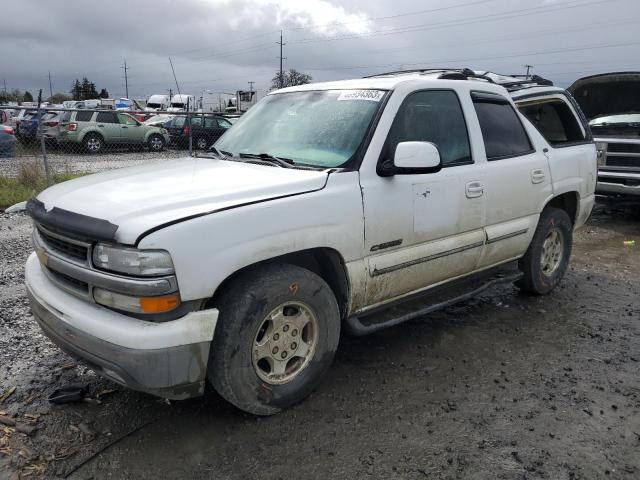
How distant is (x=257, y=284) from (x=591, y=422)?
2068mm

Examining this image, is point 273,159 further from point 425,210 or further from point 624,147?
point 624,147

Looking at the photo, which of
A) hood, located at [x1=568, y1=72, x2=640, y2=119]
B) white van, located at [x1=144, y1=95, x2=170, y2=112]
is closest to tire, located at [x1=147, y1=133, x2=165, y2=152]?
hood, located at [x1=568, y1=72, x2=640, y2=119]

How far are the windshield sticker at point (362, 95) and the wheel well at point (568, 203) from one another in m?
2.45

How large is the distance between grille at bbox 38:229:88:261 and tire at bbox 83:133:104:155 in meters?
16.7

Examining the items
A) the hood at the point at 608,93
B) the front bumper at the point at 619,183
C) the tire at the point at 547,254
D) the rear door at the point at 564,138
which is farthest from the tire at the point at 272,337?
the hood at the point at 608,93

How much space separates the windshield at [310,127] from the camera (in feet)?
11.3

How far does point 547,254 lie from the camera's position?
5129 millimetres

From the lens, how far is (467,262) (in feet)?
13.3

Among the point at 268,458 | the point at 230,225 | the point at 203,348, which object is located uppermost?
the point at 230,225

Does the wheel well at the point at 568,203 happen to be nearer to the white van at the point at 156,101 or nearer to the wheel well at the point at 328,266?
the wheel well at the point at 328,266

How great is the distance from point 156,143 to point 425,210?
1893cm

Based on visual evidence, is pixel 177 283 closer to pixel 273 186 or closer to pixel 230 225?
pixel 230 225

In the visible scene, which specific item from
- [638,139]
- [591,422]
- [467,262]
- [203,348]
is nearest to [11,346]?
[203,348]

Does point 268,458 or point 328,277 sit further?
point 328,277
